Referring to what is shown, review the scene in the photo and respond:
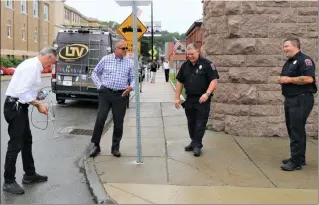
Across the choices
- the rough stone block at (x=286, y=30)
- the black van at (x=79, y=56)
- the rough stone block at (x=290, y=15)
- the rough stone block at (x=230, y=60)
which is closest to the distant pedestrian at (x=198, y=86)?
the rough stone block at (x=230, y=60)

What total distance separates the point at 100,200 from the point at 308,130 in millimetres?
5149

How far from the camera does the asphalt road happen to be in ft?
16.2

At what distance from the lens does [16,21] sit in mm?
48781

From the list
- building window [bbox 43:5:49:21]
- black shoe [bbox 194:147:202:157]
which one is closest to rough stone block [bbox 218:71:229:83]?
black shoe [bbox 194:147:202:157]

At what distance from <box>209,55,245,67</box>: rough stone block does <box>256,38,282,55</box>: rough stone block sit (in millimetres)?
432

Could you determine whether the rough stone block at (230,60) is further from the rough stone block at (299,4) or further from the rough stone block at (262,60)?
the rough stone block at (299,4)

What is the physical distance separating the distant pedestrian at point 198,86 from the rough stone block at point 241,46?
1487mm

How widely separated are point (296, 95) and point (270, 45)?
2.34 meters

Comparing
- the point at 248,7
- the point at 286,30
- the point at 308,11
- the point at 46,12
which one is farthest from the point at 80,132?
the point at 46,12

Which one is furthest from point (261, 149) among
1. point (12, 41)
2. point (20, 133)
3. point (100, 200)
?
point (12, 41)

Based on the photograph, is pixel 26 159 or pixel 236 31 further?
pixel 236 31

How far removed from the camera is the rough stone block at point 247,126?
8.25 meters

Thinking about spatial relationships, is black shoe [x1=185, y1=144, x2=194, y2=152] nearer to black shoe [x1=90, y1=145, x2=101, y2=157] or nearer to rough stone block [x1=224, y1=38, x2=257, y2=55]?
black shoe [x1=90, y1=145, x2=101, y2=157]

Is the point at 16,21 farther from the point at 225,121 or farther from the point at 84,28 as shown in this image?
the point at 225,121
